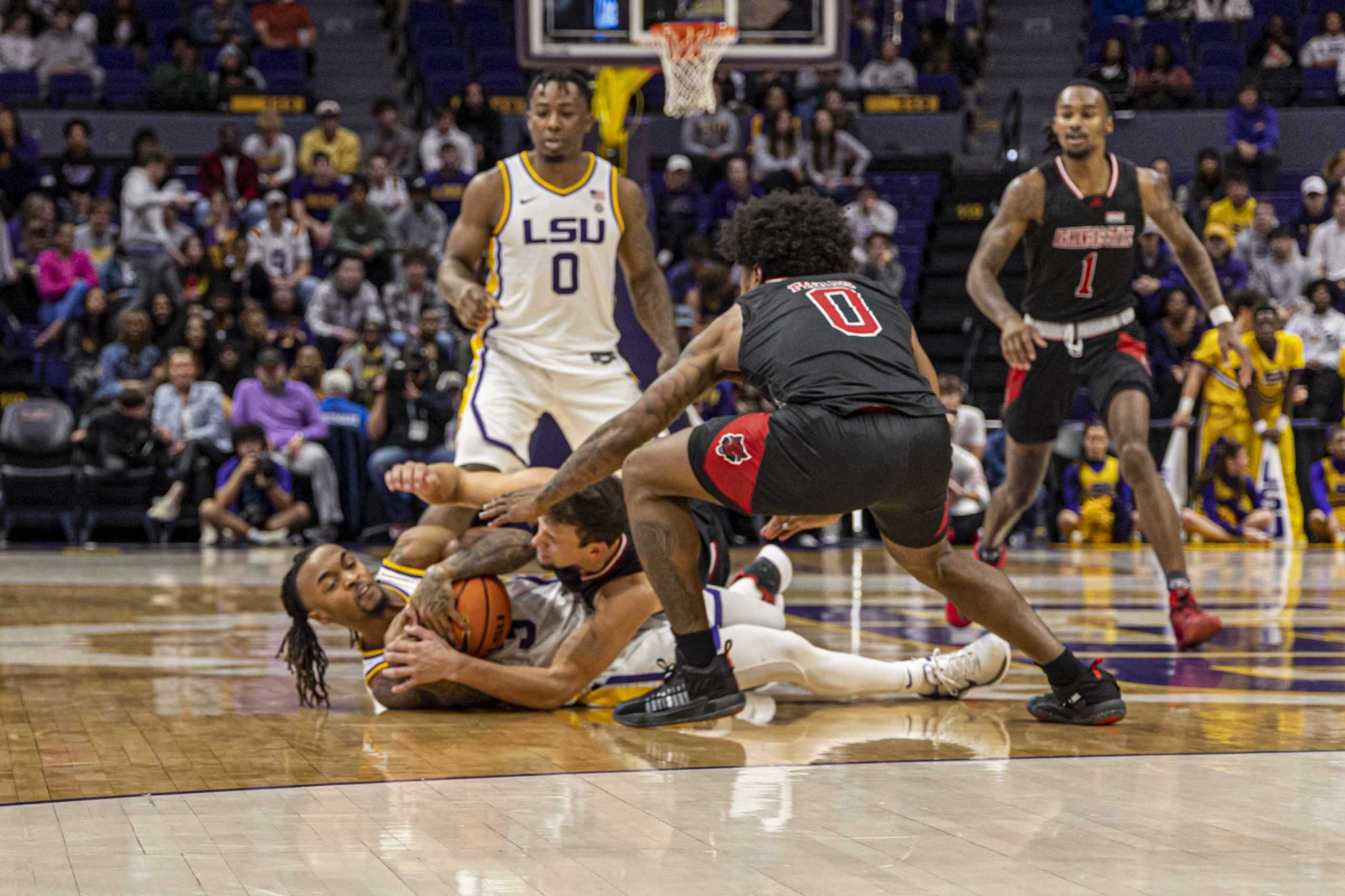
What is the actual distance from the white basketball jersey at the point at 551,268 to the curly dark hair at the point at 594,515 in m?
1.73

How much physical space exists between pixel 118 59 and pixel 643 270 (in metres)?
13.7

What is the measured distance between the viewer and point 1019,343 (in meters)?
6.58

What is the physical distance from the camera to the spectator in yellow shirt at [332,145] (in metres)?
17.0

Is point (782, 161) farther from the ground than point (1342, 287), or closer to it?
farther from the ground

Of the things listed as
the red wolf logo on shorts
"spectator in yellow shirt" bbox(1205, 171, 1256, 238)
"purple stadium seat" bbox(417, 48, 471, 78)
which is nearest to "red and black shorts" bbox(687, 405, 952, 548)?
the red wolf logo on shorts

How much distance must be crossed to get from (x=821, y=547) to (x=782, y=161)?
5.61m

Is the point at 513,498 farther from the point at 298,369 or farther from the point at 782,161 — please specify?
the point at 782,161

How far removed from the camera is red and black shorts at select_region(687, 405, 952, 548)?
4289mm

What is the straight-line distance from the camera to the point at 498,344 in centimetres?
655

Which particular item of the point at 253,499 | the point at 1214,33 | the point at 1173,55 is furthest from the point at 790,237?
the point at 1214,33

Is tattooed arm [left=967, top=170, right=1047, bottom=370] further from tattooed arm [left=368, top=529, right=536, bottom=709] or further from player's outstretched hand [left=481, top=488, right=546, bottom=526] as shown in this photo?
player's outstretched hand [left=481, top=488, right=546, bottom=526]

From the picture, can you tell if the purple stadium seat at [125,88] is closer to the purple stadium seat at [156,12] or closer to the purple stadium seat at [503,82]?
the purple stadium seat at [156,12]

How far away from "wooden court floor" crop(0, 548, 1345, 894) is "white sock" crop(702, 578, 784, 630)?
0.26m

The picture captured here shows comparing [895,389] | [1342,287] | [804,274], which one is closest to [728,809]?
[895,389]
